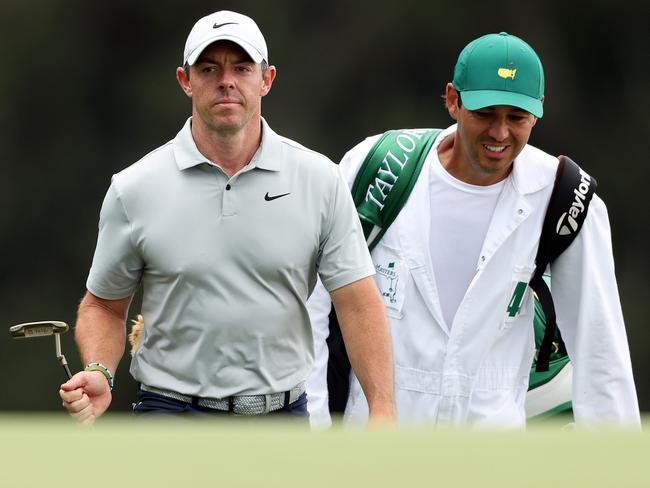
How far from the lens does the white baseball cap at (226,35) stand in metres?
4.42

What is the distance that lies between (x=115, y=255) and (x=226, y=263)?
1.08 ft

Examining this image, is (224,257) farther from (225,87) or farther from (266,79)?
(266,79)

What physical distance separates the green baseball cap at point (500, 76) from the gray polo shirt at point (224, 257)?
0.77 m

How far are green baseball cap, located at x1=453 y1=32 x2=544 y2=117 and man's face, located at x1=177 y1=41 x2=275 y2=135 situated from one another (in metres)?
0.83

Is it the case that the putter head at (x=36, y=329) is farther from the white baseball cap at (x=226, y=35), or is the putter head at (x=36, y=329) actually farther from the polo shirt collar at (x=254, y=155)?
the white baseball cap at (x=226, y=35)

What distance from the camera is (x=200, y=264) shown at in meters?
4.25

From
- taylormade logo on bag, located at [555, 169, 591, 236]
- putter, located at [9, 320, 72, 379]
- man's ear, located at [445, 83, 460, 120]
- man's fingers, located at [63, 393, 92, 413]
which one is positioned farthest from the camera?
man's ear, located at [445, 83, 460, 120]

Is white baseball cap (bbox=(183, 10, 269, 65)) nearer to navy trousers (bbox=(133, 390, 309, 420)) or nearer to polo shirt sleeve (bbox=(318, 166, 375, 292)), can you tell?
polo shirt sleeve (bbox=(318, 166, 375, 292))

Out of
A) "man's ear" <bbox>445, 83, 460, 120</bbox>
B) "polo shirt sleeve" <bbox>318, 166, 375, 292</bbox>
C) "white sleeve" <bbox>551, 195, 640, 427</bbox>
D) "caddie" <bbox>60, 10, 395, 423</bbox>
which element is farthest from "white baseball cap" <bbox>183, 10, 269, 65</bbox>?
"white sleeve" <bbox>551, 195, 640, 427</bbox>

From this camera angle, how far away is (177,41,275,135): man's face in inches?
172

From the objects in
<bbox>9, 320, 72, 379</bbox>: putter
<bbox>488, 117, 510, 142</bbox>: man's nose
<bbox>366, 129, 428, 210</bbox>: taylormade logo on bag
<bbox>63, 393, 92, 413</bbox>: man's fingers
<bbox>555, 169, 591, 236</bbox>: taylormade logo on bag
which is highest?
<bbox>488, 117, 510, 142</bbox>: man's nose

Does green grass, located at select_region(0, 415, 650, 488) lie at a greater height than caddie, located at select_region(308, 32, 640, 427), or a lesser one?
lesser

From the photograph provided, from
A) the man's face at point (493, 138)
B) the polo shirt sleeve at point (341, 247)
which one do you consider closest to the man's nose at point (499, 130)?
the man's face at point (493, 138)

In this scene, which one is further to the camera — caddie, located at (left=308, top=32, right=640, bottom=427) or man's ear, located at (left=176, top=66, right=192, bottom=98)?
caddie, located at (left=308, top=32, right=640, bottom=427)
